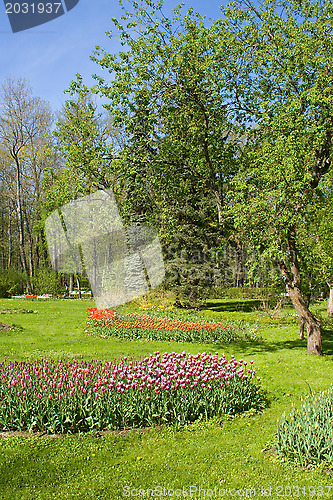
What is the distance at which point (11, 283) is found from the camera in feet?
79.8

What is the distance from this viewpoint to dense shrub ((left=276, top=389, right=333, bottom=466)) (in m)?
4.09

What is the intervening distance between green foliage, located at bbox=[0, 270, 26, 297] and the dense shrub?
2195 cm

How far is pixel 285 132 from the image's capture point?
8.39 metres

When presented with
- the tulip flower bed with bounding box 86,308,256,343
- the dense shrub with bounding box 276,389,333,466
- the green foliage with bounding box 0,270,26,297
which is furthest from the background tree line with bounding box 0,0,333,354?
the green foliage with bounding box 0,270,26,297

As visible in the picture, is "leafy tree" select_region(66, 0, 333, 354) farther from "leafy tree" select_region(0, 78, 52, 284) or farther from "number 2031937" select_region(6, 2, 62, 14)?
"leafy tree" select_region(0, 78, 52, 284)

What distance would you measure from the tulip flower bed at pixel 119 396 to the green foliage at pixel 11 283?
19031mm

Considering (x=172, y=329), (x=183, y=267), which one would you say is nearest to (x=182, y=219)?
(x=183, y=267)

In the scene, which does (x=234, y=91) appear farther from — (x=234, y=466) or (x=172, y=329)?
(x=234, y=466)

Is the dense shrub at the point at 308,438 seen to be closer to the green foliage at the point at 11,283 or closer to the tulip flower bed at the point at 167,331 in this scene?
the tulip flower bed at the point at 167,331

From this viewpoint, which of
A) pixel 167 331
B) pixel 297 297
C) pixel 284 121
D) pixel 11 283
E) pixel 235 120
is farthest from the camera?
pixel 11 283

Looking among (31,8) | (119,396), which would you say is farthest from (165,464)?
(31,8)

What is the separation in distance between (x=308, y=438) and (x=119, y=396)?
7.83 ft

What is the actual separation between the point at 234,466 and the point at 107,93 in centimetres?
807

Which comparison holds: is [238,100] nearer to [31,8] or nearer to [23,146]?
[31,8]
